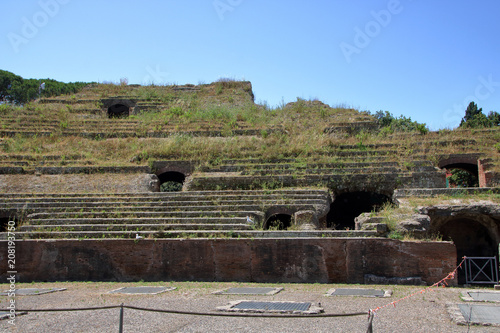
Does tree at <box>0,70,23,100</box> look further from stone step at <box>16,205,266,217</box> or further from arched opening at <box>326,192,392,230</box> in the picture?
arched opening at <box>326,192,392,230</box>

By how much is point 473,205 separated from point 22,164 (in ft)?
55.7

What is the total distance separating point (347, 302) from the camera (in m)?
8.88

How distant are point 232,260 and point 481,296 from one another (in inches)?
240

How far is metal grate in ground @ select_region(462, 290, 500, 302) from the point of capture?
860cm

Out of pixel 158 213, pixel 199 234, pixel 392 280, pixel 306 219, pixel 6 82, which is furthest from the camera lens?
pixel 6 82

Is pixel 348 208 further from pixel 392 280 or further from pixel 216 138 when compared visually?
pixel 392 280

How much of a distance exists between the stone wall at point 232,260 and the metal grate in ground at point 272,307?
368cm

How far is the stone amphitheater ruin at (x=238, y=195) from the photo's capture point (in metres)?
12.4

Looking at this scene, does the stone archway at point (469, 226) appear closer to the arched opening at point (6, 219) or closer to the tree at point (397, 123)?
the tree at point (397, 123)

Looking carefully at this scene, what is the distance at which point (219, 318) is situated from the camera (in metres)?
7.91

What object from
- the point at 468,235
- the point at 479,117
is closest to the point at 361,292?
the point at 468,235

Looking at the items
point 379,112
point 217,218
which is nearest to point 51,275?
point 217,218

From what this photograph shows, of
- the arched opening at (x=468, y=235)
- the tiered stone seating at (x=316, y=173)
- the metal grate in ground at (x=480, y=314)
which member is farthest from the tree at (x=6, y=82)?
the metal grate in ground at (x=480, y=314)

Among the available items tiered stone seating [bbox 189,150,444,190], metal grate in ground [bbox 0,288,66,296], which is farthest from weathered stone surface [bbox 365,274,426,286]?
metal grate in ground [bbox 0,288,66,296]
